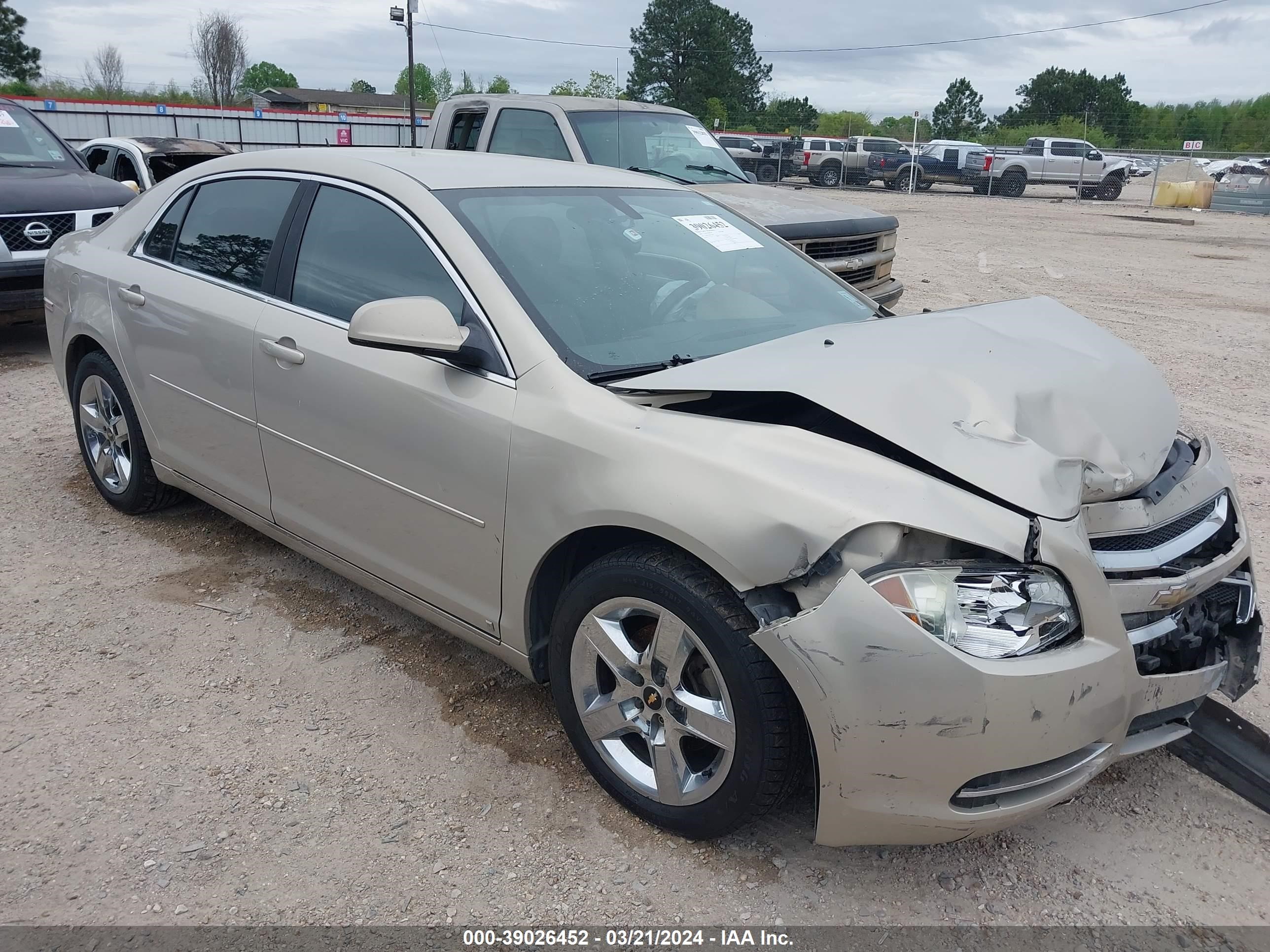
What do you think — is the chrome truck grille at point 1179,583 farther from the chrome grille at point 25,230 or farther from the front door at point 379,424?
the chrome grille at point 25,230

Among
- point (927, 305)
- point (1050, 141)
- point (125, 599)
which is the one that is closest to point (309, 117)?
point (1050, 141)

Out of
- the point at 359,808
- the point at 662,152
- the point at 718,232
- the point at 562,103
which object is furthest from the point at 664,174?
the point at 359,808

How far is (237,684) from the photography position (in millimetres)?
3326

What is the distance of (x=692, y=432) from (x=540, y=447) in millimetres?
444

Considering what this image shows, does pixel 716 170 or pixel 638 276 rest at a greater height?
pixel 716 170

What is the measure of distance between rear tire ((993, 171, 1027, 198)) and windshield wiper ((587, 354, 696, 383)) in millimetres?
32227

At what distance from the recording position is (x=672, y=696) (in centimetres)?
248

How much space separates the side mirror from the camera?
2.69 meters

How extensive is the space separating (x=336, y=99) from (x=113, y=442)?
102355mm

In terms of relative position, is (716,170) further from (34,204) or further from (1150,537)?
(1150,537)

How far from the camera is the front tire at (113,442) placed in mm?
4316

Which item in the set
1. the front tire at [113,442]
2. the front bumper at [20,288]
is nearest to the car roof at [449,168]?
the front tire at [113,442]

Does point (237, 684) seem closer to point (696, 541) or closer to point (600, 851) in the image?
point (600, 851)

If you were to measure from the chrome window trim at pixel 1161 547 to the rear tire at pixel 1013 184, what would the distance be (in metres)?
32.1
